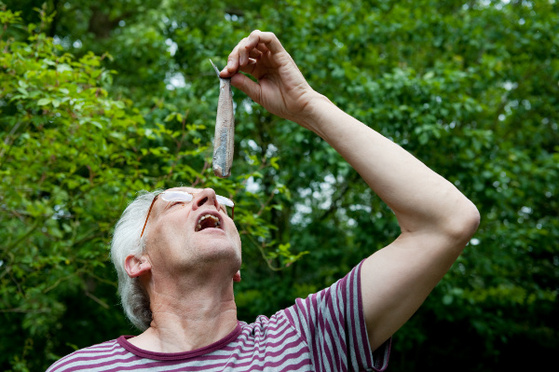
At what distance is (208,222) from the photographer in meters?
2.07

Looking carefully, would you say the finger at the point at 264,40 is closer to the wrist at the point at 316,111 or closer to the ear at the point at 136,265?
the wrist at the point at 316,111

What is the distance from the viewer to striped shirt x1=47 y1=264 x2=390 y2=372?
5.30 feet

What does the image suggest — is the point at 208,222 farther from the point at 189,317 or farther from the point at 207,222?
the point at 189,317

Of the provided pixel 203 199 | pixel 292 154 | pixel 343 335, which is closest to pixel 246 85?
pixel 203 199

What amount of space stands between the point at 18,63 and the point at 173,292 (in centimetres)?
207

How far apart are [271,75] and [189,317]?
885 mm

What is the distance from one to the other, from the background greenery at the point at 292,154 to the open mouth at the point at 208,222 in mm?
1428

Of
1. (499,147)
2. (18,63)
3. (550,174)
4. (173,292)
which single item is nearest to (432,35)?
(499,147)

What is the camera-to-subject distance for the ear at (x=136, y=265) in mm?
2076

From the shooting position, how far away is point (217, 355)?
68.9 inches

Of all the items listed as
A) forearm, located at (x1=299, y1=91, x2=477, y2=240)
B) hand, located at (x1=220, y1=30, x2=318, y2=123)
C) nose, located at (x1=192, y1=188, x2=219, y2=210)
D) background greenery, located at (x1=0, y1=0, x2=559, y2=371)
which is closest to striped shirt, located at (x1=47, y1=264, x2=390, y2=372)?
forearm, located at (x1=299, y1=91, x2=477, y2=240)

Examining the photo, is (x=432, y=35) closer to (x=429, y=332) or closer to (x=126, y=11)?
(x=429, y=332)

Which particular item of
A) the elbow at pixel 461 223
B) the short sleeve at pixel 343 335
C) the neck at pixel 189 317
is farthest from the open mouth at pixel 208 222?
the elbow at pixel 461 223

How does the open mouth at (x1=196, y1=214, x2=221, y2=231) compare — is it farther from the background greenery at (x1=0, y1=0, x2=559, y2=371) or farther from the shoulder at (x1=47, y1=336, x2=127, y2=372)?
the background greenery at (x1=0, y1=0, x2=559, y2=371)
